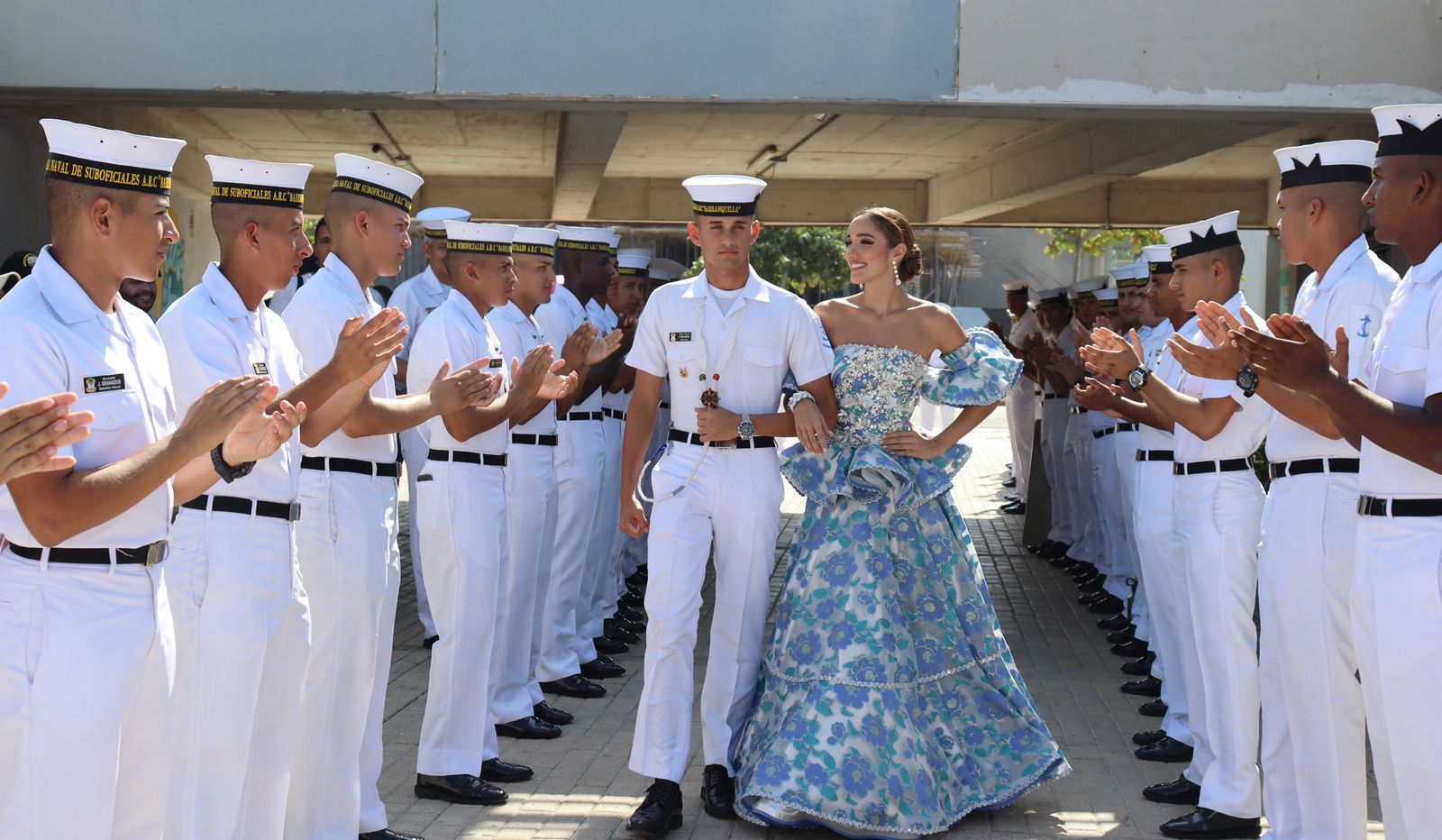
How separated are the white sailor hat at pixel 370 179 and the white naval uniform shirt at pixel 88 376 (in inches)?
70.5

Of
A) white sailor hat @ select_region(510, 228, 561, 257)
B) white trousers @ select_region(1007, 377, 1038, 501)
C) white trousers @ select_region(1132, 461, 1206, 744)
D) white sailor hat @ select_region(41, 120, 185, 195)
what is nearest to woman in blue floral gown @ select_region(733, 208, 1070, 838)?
white trousers @ select_region(1132, 461, 1206, 744)

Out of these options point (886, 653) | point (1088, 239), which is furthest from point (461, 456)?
point (1088, 239)

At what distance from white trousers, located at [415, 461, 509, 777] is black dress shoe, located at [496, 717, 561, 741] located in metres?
1.03

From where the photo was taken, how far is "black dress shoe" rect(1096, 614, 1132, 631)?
1006 cm

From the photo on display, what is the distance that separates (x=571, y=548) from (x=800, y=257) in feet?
99.8

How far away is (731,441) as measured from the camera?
19.2 ft

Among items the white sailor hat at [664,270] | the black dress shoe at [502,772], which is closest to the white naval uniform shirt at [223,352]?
the black dress shoe at [502,772]

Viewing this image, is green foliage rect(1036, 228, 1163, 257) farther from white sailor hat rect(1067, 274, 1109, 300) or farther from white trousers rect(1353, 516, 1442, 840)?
white trousers rect(1353, 516, 1442, 840)

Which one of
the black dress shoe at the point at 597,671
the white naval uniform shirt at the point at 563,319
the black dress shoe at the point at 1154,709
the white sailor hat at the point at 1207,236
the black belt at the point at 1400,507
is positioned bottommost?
the black dress shoe at the point at 597,671

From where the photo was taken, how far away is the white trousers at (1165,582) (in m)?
6.55

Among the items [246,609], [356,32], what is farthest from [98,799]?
[356,32]

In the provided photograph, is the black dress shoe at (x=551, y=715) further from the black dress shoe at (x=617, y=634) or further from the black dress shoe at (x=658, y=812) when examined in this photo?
the black dress shoe at (x=617, y=634)

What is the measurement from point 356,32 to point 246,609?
4977 millimetres

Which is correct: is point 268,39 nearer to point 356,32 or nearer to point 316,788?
point 356,32
